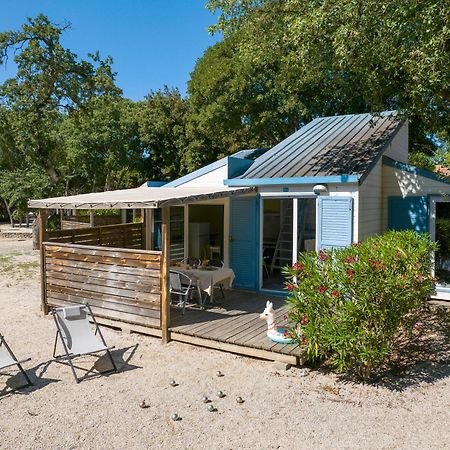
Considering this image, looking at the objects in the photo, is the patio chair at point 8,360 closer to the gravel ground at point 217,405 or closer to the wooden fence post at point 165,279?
the gravel ground at point 217,405

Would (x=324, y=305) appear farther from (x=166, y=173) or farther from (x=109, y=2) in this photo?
(x=166, y=173)

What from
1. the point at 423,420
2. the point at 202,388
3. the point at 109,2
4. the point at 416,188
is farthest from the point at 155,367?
the point at 109,2

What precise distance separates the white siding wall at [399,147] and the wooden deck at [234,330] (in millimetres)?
5118

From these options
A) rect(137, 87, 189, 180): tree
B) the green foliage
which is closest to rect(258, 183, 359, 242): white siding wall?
the green foliage

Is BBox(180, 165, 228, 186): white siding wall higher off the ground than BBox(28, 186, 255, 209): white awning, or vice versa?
BBox(180, 165, 228, 186): white siding wall

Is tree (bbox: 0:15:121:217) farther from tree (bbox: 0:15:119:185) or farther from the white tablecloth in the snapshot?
the white tablecloth

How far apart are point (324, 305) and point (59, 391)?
3.68 meters

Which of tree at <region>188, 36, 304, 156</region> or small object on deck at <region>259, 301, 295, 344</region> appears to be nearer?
small object on deck at <region>259, 301, 295, 344</region>

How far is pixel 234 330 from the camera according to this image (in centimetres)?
734

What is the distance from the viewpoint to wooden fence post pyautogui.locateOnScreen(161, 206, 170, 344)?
7.16 metres

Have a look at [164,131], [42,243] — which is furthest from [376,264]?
[164,131]

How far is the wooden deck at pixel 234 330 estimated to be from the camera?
21.1 ft

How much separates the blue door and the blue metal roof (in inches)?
29.3

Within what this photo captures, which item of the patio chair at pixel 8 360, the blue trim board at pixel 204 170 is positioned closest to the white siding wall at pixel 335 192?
the blue trim board at pixel 204 170
